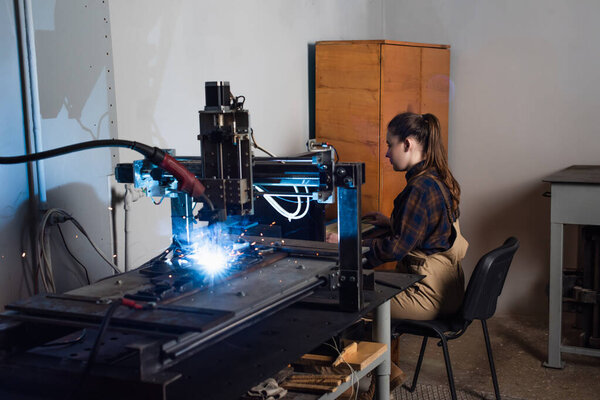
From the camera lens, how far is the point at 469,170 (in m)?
4.18

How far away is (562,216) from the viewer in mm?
3117

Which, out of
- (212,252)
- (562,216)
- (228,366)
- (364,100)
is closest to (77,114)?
(212,252)

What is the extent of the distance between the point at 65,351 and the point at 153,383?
0.33 meters

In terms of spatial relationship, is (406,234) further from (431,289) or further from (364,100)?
(364,100)

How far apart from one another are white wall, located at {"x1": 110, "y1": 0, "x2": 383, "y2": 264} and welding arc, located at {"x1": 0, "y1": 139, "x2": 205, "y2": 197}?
0.79 meters

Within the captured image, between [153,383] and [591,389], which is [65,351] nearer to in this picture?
[153,383]

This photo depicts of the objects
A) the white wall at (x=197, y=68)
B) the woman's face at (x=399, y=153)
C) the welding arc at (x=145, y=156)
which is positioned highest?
the white wall at (x=197, y=68)

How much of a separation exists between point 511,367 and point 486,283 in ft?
3.47

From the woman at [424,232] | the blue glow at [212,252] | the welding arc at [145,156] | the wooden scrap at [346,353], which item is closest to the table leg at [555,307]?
the woman at [424,232]

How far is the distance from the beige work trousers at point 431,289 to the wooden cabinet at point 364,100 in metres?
1.06

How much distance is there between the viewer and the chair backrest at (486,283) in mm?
2357

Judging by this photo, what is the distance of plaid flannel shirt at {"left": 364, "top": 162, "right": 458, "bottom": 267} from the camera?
2426 millimetres

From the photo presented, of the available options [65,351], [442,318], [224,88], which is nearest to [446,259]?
[442,318]

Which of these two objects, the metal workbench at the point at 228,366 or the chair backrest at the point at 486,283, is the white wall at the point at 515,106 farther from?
the metal workbench at the point at 228,366
